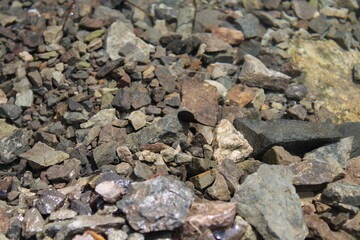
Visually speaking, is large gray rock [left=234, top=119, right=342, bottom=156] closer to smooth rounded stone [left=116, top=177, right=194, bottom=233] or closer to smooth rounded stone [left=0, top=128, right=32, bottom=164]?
smooth rounded stone [left=116, top=177, right=194, bottom=233]

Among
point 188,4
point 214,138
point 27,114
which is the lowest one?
point 27,114

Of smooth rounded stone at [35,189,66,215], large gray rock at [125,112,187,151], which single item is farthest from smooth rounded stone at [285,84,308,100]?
smooth rounded stone at [35,189,66,215]

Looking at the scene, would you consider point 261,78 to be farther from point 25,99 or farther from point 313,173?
point 25,99

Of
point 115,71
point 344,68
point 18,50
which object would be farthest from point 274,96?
point 18,50

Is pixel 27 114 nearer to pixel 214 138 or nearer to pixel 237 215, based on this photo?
pixel 214 138

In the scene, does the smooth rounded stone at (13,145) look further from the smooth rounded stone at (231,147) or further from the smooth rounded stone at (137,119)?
the smooth rounded stone at (231,147)

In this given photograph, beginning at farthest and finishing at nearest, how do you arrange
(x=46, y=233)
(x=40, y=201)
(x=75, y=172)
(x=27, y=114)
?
(x=27, y=114) → (x=75, y=172) → (x=40, y=201) → (x=46, y=233)

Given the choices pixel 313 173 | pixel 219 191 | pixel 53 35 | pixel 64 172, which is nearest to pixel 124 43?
pixel 53 35
